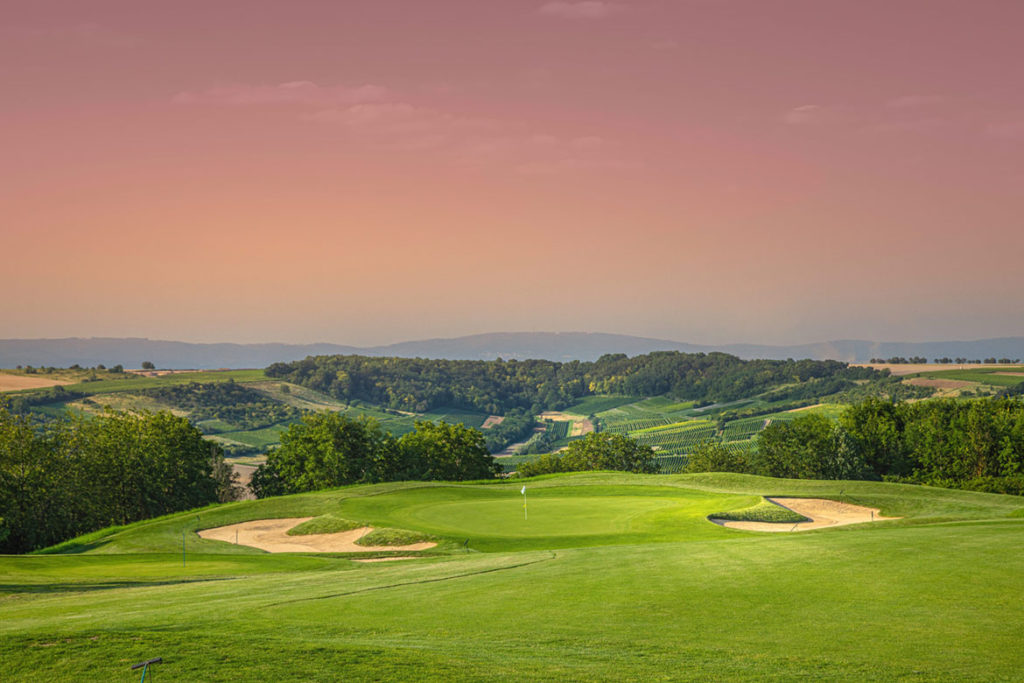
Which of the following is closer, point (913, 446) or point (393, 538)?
point (393, 538)

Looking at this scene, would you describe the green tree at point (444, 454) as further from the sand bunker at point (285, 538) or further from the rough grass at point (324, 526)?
the rough grass at point (324, 526)

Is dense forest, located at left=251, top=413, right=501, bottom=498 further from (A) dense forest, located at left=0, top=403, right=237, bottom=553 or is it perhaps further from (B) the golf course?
(B) the golf course

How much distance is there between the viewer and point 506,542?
87.9ft

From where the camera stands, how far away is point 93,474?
52875 mm

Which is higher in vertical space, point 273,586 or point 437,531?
point 273,586

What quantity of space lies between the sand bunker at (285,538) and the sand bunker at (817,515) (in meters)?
14.0

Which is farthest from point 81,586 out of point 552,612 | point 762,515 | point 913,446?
point 913,446

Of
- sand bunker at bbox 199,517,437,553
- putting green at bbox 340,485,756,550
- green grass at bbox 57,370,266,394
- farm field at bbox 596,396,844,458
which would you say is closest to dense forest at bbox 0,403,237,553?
sand bunker at bbox 199,517,437,553

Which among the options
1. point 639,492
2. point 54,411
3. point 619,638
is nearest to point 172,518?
point 639,492

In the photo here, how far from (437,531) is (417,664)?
70.7 feet

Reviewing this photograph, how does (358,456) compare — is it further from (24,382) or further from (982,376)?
(982,376)

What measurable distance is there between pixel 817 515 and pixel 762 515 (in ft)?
10.6

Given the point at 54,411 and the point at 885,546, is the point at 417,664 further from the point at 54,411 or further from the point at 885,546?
the point at 54,411

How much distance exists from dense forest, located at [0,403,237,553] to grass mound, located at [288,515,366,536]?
73.2 ft
